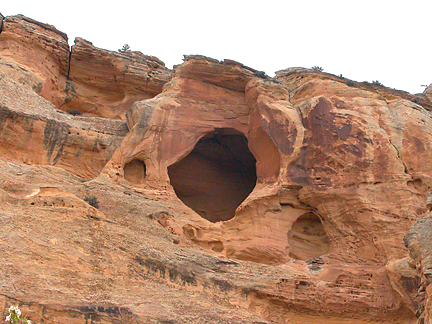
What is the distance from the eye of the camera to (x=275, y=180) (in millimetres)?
15117

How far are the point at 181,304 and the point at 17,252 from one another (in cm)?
327

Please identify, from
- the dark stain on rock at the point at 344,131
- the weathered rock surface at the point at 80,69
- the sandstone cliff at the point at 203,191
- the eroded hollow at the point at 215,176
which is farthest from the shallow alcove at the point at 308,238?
the weathered rock surface at the point at 80,69

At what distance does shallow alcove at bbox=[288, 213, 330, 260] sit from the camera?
14.4 m

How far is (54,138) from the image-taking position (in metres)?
14.6

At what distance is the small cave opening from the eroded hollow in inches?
109

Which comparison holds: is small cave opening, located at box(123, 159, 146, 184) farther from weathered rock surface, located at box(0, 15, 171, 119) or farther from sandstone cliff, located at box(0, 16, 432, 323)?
weathered rock surface, located at box(0, 15, 171, 119)

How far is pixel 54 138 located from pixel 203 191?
569cm

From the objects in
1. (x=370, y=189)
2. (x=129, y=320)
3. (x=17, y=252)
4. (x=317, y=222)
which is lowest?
(x=129, y=320)

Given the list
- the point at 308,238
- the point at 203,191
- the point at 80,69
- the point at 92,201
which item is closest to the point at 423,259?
the point at 308,238

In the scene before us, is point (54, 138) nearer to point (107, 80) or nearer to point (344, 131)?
point (107, 80)

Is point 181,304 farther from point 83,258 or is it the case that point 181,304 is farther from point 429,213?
point 429,213

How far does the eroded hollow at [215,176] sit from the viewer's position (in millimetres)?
17875

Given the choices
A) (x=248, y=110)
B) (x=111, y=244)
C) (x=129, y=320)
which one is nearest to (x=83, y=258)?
(x=111, y=244)

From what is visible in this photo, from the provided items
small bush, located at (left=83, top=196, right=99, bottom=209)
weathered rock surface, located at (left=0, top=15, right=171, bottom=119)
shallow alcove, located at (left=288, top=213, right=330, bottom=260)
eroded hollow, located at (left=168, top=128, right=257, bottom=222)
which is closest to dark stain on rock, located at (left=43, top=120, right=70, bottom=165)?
weathered rock surface, located at (left=0, top=15, right=171, bottom=119)
